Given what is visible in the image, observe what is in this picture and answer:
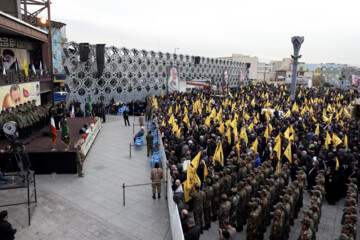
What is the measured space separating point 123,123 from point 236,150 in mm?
13468

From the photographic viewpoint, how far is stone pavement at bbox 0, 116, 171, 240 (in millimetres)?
7289

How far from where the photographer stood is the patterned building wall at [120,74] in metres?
24.8

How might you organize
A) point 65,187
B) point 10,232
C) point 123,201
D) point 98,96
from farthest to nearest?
1. point 98,96
2. point 65,187
3. point 123,201
4. point 10,232

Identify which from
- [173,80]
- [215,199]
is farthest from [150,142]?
[173,80]

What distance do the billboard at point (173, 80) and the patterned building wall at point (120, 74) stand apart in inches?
78.3

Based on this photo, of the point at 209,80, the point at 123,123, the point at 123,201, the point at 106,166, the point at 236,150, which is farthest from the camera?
the point at 209,80

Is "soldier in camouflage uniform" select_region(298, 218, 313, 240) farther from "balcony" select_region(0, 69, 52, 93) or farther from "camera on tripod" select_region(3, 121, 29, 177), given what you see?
"balcony" select_region(0, 69, 52, 93)

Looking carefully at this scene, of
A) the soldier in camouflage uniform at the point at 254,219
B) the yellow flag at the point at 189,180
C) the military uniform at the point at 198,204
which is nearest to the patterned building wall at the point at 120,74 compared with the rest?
the yellow flag at the point at 189,180

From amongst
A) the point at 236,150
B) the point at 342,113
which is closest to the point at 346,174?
the point at 236,150

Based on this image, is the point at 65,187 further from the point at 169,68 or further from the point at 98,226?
the point at 169,68

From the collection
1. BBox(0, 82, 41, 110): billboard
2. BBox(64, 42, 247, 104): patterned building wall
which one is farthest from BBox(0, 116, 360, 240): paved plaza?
BBox(64, 42, 247, 104): patterned building wall

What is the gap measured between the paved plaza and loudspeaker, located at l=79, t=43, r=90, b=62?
48.2ft

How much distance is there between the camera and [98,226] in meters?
7.57

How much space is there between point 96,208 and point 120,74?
22.3 meters
